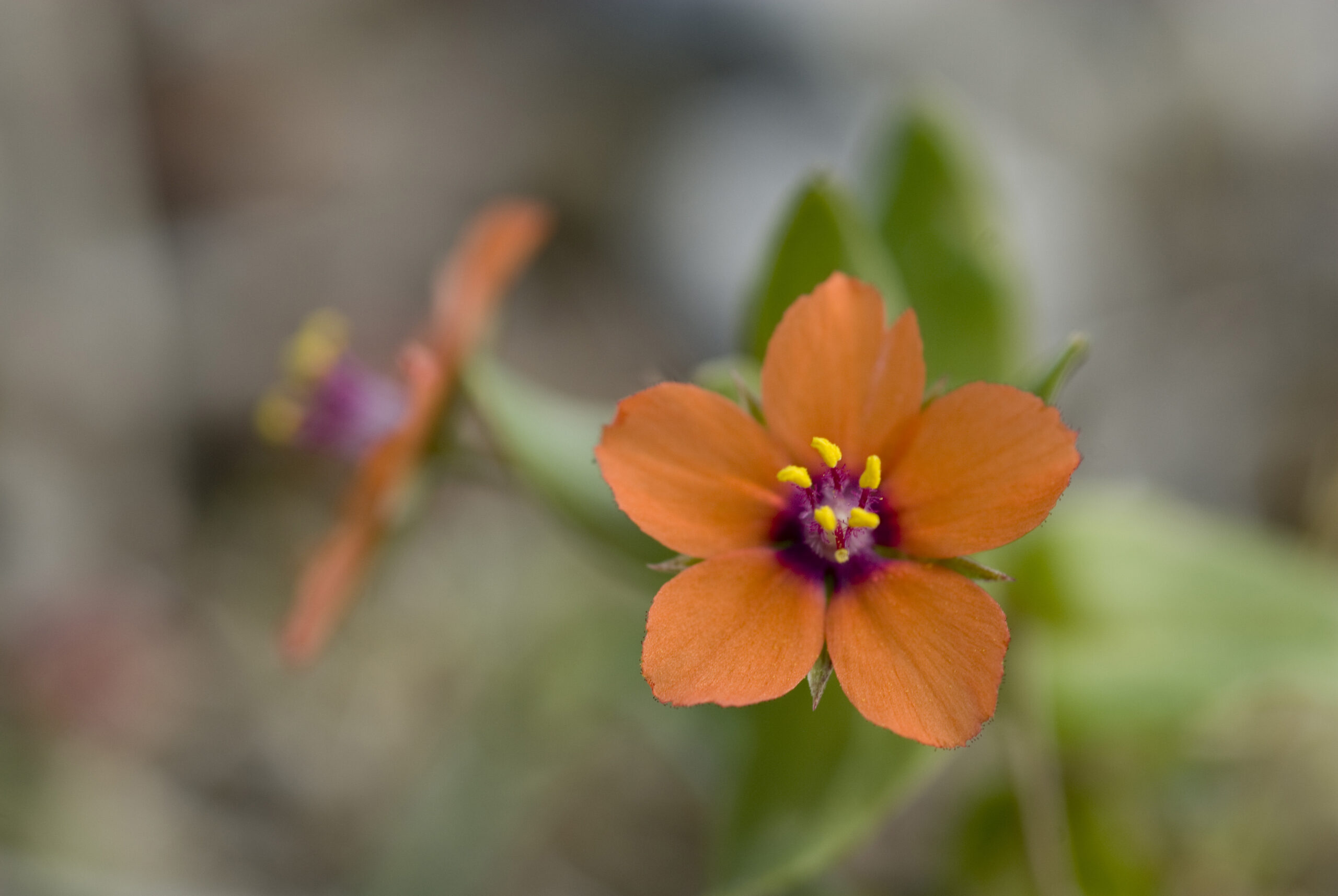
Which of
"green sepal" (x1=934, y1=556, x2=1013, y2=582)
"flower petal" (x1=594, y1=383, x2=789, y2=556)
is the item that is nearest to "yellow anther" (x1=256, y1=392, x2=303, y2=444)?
"flower petal" (x1=594, y1=383, x2=789, y2=556)

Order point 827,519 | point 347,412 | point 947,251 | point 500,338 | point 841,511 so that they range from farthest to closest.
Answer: point 500,338 → point 347,412 → point 947,251 → point 841,511 → point 827,519

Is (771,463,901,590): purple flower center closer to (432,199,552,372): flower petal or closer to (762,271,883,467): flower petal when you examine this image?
(762,271,883,467): flower petal

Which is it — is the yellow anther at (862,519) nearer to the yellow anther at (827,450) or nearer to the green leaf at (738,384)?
the yellow anther at (827,450)

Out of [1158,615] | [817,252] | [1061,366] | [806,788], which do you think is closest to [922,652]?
[1061,366]

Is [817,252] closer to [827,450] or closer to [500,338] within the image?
[827,450]

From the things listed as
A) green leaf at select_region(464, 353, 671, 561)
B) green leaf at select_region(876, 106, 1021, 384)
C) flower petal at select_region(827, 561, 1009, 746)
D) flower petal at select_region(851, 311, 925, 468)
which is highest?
green leaf at select_region(876, 106, 1021, 384)
